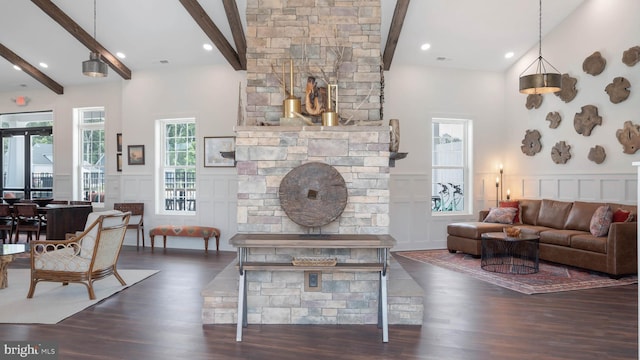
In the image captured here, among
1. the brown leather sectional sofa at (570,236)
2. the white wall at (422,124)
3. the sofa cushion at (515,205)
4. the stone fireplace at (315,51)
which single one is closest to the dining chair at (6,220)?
the white wall at (422,124)

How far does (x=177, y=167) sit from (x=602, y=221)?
22.0 ft

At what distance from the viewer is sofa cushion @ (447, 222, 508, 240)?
21.9 ft

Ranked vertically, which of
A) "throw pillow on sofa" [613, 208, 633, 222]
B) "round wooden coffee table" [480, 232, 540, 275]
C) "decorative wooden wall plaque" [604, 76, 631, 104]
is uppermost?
"decorative wooden wall plaque" [604, 76, 631, 104]

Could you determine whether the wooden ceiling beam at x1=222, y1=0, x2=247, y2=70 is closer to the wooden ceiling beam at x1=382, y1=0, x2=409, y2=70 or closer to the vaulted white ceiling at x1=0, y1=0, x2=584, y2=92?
the vaulted white ceiling at x1=0, y1=0, x2=584, y2=92

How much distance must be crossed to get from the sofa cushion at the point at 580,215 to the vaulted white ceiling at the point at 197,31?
9.26ft

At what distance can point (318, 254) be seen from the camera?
3.71 meters

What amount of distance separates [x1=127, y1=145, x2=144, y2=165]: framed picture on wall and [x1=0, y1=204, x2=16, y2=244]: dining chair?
2.18 meters

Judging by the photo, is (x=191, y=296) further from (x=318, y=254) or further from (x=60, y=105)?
(x=60, y=105)

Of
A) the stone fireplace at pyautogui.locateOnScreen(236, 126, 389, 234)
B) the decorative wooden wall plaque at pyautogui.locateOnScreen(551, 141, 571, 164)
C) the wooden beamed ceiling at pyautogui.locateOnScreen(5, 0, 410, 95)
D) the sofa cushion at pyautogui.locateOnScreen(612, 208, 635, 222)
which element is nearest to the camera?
the stone fireplace at pyautogui.locateOnScreen(236, 126, 389, 234)

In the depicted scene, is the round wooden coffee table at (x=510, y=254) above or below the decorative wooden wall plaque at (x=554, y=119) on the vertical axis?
below

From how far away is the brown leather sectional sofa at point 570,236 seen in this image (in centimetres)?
524

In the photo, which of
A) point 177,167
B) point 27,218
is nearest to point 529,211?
point 177,167

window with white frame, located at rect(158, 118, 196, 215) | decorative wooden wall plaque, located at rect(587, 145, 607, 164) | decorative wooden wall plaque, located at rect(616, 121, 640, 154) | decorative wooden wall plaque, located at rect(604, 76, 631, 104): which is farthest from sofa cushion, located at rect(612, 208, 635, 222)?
window with white frame, located at rect(158, 118, 196, 215)

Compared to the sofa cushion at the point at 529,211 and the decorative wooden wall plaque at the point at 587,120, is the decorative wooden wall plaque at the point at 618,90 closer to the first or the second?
the decorative wooden wall plaque at the point at 587,120
